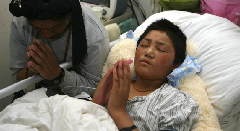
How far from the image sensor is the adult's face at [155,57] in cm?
119

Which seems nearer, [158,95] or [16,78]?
[158,95]

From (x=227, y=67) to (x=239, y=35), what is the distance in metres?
0.29

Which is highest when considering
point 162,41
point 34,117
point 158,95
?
point 162,41

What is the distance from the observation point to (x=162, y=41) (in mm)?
1256

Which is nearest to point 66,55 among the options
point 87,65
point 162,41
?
point 87,65

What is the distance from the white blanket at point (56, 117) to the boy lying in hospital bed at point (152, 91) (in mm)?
123

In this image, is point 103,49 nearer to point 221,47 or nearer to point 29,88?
point 29,88

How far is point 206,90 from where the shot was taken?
4.19ft

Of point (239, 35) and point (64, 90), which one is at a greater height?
point (239, 35)

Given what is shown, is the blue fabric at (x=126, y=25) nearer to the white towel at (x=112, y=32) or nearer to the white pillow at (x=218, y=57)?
the white towel at (x=112, y=32)

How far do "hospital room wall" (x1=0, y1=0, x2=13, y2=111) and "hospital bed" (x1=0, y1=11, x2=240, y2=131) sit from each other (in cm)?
77

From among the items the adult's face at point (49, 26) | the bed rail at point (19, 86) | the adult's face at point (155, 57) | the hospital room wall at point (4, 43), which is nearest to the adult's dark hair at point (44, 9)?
the adult's face at point (49, 26)

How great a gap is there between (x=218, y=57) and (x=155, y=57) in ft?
1.38

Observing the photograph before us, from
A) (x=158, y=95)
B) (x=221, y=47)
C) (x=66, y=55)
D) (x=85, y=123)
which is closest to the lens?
(x=85, y=123)
